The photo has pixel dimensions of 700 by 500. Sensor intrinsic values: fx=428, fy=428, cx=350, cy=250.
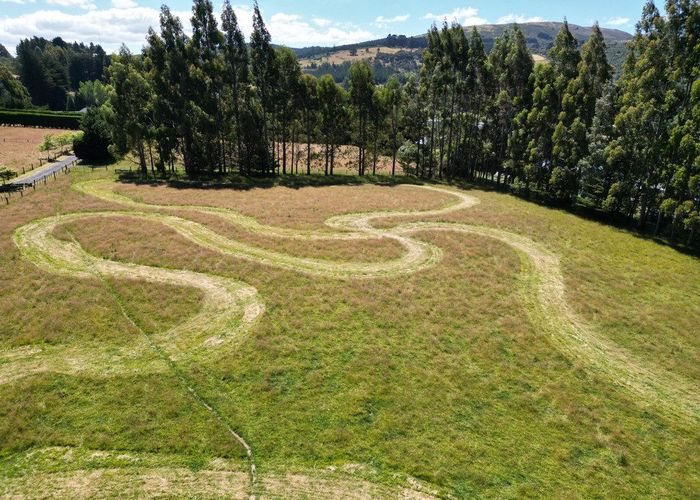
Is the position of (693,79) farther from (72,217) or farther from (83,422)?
(72,217)

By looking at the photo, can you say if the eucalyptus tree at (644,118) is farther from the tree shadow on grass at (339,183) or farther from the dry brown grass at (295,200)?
the dry brown grass at (295,200)

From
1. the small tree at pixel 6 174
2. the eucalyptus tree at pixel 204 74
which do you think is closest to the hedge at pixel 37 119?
the small tree at pixel 6 174

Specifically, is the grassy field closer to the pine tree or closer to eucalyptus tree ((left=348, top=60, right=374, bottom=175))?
the pine tree

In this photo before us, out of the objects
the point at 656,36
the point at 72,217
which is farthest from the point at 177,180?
the point at 656,36

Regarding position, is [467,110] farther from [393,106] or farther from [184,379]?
[184,379]

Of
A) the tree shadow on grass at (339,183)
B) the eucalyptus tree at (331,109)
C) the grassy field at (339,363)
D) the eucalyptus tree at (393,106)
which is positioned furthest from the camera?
the eucalyptus tree at (393,106)

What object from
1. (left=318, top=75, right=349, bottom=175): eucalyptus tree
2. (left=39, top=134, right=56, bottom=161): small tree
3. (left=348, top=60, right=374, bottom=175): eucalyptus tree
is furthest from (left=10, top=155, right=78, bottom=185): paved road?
(left=348, top=60, right=374, bottom=175): eucalyptus tree

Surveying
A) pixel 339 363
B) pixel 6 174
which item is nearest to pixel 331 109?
pixel 6 174
